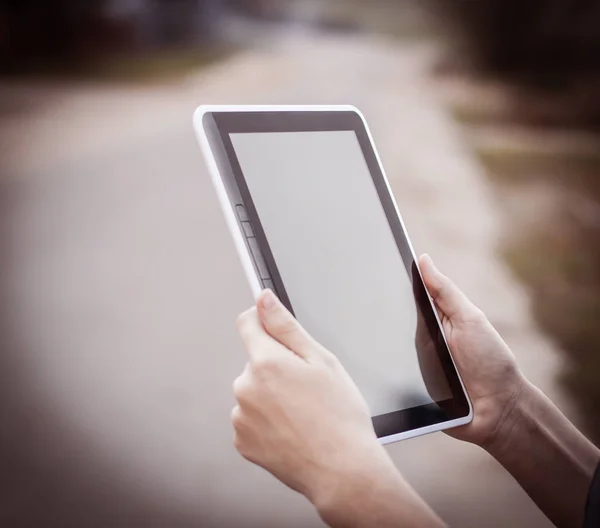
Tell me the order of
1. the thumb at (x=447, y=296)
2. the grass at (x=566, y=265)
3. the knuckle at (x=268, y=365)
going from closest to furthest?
1. the knuckle at (x=268, y=365)
2. the thumb at (x=447, y=296)
3. the grass at (x=566, y=265)

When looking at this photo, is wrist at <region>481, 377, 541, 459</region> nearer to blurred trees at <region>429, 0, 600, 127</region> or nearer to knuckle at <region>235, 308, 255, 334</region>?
knuckle at <region>235, 308, 255, 334</region>

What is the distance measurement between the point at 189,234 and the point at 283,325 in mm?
333

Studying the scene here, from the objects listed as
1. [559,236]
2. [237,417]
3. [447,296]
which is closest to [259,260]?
[237,417]

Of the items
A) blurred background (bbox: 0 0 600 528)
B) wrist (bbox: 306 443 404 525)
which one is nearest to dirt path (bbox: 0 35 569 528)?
blurred background (bbox: 0 0 600 528)

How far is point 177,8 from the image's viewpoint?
2.95 ft

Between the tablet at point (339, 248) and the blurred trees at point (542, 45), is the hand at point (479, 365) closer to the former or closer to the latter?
the tablet at point (339, 248)

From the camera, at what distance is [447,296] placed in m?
0.75

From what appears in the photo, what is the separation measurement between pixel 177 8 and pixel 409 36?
1.18 ft

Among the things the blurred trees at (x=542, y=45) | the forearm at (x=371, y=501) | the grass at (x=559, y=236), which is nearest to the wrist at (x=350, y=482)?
the forearm at (x=371, y=501)

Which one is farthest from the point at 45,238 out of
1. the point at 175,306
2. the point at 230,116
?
the point at 230,116

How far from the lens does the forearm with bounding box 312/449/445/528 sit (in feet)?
1.83

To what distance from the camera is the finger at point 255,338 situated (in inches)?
22.0

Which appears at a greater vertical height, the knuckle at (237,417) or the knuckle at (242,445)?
the knuckle at (237,417)

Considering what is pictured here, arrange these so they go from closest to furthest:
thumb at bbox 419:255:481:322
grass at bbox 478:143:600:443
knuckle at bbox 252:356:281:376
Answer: knuckle at bbox 252:356:281:376 → thumb at bbox 419:255:481:322 → grass at bbox 478:143:600:443
